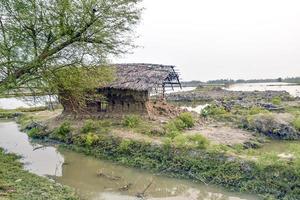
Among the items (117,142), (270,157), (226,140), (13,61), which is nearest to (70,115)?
(117,142)

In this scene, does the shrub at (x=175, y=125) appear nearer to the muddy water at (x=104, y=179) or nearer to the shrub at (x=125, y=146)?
the shrub at (x=125, y=146)

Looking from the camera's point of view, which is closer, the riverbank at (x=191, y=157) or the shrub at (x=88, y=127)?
the riverbank at (x=191, y=157)

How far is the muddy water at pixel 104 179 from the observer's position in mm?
13344

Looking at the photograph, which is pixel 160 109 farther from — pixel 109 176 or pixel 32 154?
pixel 109 176

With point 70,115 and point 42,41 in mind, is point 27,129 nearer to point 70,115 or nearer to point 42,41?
point 70,115

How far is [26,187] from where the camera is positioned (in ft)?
42.0

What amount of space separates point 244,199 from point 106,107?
1282 cm

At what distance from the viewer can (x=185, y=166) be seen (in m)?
15.5

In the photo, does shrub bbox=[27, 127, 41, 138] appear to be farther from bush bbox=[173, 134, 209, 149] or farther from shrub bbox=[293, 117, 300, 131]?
shrub bbox=[293, 117, 300, 131]

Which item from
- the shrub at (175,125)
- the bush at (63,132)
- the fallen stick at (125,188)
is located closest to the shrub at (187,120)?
the shrub at (175,125)

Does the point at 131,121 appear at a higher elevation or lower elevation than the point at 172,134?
higher

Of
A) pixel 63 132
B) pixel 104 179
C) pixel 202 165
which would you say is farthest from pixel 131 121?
pixel 202 165

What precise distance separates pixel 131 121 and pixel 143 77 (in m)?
3.19

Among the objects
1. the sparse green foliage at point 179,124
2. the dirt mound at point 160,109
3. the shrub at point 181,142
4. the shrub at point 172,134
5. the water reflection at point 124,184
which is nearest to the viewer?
the water reflection at point 124,184
